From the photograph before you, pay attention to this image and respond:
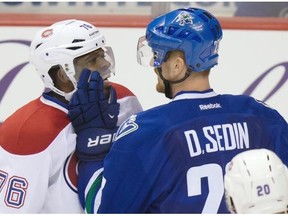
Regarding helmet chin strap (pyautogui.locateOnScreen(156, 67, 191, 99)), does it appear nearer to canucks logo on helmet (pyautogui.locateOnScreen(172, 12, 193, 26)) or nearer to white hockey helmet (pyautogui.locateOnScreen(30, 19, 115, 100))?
canucks logo on helmet (pyautogui.locateOnScreen(172, 12, 193, 26))

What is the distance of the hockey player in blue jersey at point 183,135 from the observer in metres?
2.31

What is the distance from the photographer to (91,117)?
8.55 feet

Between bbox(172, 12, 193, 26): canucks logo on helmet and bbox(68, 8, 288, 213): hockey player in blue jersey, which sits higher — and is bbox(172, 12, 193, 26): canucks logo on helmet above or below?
above

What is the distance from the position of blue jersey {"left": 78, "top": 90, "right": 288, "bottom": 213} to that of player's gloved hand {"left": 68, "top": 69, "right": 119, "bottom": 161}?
0.70 feet

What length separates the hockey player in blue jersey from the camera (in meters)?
2.31

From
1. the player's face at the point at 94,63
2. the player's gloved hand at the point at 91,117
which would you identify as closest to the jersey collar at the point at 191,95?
the player's gloved hand at the point at 91,117

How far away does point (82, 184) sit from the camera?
2.60 meters

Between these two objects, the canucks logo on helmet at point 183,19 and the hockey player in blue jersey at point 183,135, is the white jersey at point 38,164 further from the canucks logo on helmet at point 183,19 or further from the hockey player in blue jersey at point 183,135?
the canucks logo on helmet at point 183,19

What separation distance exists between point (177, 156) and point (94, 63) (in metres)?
0.56

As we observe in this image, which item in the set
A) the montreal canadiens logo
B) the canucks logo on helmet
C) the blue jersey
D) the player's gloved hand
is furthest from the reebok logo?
the montreal canadiens logo

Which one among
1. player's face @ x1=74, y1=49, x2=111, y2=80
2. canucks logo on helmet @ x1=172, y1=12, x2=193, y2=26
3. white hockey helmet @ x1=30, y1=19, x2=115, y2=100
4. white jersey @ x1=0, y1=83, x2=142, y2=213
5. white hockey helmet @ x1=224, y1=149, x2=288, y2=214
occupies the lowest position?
white jersey @ x1=0, y1=83, x2=142, y2=213

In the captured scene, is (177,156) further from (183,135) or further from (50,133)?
(50,133)

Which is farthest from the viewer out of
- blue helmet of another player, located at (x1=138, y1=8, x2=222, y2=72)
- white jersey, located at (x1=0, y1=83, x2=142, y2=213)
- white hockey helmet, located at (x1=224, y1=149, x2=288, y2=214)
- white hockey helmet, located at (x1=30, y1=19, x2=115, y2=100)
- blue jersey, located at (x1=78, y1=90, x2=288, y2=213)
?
white hockey helmet, located at (x1=30, y1=19, x2=115, y2=100)

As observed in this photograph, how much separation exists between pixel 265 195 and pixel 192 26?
0.67 metres
